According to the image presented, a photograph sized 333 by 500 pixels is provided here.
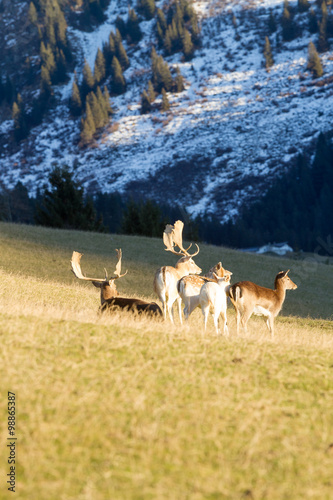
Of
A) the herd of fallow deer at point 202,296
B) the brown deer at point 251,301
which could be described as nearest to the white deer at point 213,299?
the herd of fallow deer at point 202,296

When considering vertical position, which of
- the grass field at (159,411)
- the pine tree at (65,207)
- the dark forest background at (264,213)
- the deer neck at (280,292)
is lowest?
the dark forest background at (264,213)

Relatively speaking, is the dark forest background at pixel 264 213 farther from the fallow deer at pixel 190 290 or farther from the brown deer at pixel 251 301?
the fallow deer at pixel 190 290

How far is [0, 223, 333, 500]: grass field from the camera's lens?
6328 mm

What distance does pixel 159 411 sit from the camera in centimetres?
769

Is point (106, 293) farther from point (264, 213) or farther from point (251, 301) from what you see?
point (264, 213)

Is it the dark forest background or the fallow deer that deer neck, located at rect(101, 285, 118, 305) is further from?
the dark forest background

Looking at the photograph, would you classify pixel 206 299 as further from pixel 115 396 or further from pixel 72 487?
pixel 72 487

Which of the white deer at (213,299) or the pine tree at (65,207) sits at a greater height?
the white deer at (213,299)

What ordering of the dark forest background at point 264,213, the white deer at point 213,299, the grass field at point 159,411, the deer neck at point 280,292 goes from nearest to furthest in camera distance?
the grass field at point 159,411
the white deer at point 213,299
the deer neck at point 280,292
the dark forest background at point 264,213

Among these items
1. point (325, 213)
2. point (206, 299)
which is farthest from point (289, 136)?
point (206, 299)

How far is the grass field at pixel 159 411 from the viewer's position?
20.8ft

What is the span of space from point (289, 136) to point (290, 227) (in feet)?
138

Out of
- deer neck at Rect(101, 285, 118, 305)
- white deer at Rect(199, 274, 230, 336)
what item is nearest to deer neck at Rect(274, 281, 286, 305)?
white deer at Rect(199, 274, 230, 336)

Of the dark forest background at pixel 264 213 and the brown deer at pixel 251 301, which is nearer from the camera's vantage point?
the brown deer at pixel 251 301
